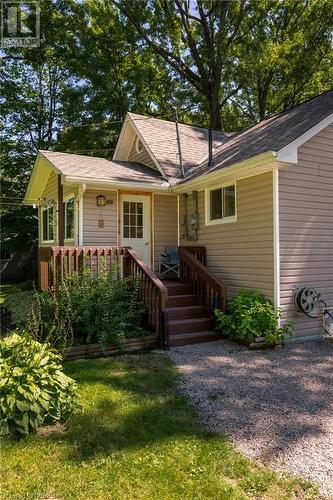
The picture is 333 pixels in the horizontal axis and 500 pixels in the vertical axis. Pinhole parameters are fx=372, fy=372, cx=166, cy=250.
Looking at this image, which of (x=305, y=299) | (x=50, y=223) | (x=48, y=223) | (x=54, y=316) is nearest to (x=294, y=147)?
(x=305, y=299)

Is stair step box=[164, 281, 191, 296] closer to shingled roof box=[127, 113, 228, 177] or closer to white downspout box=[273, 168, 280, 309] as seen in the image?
white downspout box=[273, 168, 280, 309]

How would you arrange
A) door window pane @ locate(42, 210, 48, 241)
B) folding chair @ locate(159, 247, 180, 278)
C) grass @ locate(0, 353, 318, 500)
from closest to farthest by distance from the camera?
grass @ locate(0, 353, 318, 500), folding chair @ locate(159, 247, 180, 278), door window pane @ locate(42, 210, 48, 241)

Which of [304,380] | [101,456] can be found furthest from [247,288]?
[101,456]

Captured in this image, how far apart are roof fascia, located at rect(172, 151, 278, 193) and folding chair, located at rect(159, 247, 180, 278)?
1.66 meters

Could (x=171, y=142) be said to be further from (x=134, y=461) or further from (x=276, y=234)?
(x=134, y=461)

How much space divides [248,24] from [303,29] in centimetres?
256

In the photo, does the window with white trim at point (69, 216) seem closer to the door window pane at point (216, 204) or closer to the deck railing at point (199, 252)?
the deck railing at point (199, 252)

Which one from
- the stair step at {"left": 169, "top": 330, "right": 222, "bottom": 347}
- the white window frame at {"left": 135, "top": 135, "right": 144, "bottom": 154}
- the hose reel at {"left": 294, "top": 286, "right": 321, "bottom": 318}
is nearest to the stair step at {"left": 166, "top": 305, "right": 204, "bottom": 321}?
the stair step at {"left": 169, "top": 330, "right": 222, "bottom": 347}

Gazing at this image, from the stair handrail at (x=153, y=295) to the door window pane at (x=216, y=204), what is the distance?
7.13 feet

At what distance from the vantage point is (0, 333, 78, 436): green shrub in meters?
3.08

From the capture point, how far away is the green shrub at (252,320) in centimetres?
604

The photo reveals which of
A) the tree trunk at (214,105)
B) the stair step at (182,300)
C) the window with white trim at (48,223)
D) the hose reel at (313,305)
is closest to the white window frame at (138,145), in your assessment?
the window with white trim at (48,223)

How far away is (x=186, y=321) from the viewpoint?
22.0ft

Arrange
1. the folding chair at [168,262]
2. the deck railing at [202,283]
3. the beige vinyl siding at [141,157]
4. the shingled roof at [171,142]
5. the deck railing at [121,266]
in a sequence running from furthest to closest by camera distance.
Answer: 1. the beige vinyl siding at [141,157]
2. the shingled roof at [171,142]
3. the folding chair at [168,262]
4. the deck railing at [202,283]
5. the deck railing at [121,266]
